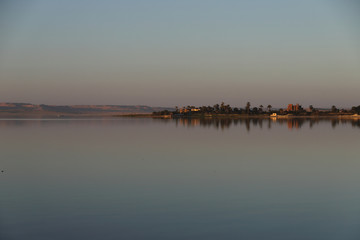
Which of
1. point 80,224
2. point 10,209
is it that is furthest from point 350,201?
point 10,209

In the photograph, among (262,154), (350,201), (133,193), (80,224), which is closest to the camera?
(80,224)

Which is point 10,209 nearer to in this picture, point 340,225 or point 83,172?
point 83,172

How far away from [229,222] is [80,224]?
21.4ft

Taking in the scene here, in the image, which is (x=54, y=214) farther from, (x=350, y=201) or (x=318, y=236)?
(x=350, y=201)

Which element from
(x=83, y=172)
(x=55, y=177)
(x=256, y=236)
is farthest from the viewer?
(x=83, y=172)

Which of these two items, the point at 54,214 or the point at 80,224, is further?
the point at 54,214

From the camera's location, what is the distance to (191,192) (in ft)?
77.7

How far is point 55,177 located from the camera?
1152 inches

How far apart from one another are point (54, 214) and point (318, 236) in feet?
39.0

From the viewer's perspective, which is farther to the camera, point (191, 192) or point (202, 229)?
point (191, 192)

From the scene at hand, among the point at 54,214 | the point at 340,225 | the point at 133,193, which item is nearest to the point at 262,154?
the point at 133,193

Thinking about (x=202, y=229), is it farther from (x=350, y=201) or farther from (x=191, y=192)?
(x=350, y=201)

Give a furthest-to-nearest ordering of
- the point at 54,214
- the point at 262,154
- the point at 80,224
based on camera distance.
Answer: the point at 262,154 → the point at 54,214 → the point at 80,224

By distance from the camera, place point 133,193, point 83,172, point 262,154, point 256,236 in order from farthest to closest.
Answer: point 262,154
point 83,172
point 133,193
point 256,236
